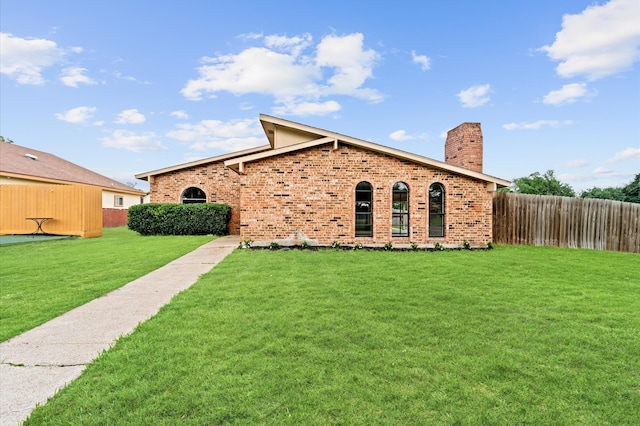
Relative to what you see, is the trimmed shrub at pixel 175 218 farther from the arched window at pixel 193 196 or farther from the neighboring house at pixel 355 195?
the neighboring house at pixel 355 195

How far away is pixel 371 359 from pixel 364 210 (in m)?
8.12

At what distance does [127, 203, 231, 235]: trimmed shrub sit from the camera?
14.6 meters

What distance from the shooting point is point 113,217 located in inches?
917

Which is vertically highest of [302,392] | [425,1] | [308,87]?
[425,1]

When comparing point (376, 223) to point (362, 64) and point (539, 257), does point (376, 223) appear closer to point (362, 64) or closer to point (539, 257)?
point (539, 257)

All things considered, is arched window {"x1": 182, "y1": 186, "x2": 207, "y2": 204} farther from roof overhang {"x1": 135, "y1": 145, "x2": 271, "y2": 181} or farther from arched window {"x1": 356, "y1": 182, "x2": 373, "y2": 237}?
arched window {"x1": 356, "y1": 182, "x2": 373, "y2": 237}

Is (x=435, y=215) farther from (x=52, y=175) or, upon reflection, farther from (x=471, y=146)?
(x=52, y=175)

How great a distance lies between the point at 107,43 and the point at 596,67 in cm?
Answer: 2205

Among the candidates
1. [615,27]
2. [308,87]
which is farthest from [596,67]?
[308,87]

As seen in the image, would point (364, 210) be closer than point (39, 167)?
Yes

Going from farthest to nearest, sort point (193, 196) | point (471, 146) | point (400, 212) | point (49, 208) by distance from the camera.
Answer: point (193, 196) < point (49, 208) < point (471, 146) < point (400, 212)

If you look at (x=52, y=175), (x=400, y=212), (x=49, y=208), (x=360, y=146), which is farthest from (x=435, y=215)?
(x=52, y=175)

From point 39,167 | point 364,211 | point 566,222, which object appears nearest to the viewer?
point 364,211

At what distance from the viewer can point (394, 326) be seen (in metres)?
3.79
